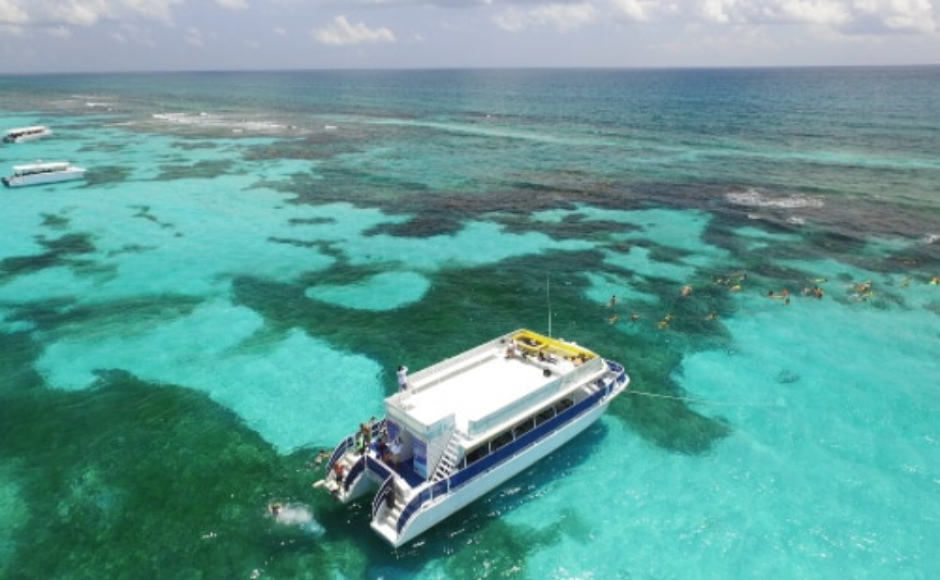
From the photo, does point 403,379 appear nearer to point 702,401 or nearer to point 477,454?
point 477,454

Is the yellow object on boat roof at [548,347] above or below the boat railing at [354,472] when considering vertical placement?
above

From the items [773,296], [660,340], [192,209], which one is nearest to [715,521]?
[660,340]

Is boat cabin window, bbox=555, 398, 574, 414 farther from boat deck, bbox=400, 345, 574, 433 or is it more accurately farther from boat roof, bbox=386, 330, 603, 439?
boat deck, bbox=400, 345, 574, 433

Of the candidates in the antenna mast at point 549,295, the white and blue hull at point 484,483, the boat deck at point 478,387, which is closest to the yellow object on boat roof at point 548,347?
the boat deck at point 478,387

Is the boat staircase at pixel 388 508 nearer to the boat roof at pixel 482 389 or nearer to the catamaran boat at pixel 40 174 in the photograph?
the boat roof at pixel 482 389

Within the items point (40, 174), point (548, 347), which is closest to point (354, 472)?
point (548, 347)

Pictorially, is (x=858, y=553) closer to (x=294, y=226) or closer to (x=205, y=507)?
(x=205, y=507)
